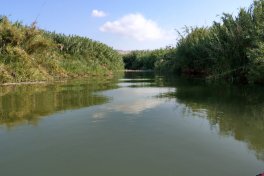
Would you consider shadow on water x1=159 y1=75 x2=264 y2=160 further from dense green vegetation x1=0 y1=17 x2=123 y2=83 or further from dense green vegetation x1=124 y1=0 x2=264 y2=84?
dense green vegetation x1=0 y1=17 x2=123 y2=83

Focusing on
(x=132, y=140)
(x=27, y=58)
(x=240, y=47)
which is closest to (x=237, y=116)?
→ (x=132, y=140)

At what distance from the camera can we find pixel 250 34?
78.9 feet

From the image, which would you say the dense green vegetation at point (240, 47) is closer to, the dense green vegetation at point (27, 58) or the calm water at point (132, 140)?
the calm water at point (132, 140)

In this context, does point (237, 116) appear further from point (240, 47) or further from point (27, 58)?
point (27, 58)

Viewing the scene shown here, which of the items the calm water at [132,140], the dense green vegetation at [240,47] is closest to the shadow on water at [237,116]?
the calm water at [132,140]

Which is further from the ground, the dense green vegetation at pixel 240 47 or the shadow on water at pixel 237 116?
the dense green vegetation at pixel 240 47

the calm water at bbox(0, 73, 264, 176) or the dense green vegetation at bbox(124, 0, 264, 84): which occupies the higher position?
the dense green vegetation at bbox(124, 0, 264, 84)

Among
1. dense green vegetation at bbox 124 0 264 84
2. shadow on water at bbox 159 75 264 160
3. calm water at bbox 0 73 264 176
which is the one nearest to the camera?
calm water at bbox 0 73 264 176

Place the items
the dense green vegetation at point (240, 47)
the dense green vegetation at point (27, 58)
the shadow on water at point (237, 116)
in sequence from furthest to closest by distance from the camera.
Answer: the dense green vegetation at point (27, 58)
the dense green vegetation at point (240, 47)
the shadow on water at point (237, 116)

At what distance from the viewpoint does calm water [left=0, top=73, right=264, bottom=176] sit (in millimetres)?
5723

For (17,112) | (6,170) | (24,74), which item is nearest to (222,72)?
(24,74)

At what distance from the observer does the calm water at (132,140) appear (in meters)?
5.72

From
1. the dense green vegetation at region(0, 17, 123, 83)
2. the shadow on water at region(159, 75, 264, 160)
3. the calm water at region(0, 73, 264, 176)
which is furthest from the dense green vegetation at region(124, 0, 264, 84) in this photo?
the dense green vegetation at region(0, 17, 123, 83)

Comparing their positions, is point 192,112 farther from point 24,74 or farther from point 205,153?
point 24,74
